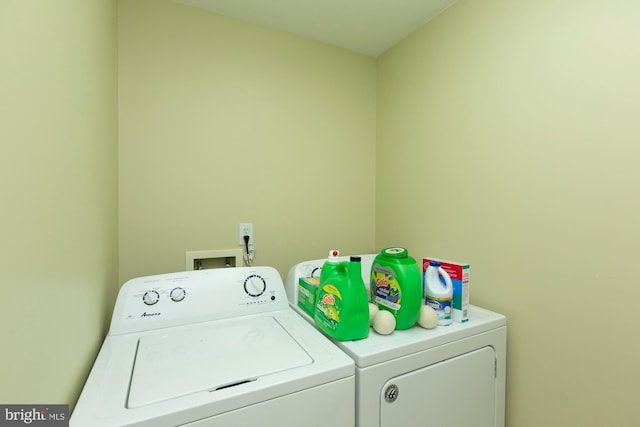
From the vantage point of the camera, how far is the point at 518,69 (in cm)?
115

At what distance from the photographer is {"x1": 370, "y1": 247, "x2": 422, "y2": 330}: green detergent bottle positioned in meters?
1.01

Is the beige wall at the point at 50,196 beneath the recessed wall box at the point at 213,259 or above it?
above

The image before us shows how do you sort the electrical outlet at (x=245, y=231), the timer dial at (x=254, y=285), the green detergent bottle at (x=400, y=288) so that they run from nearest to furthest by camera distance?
the green detergent bottle at (x=400, y=288) < the timer dial at (x=254, y=285) < the electrical outlet at (x=245, y=231)

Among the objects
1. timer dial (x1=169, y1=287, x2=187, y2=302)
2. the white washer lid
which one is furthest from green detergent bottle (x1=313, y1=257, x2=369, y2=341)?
timer dial (x1=169, y1=287, x2=187, y2=302)

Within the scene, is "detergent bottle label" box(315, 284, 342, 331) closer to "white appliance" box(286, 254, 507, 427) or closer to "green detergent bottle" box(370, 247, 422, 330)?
"white appliance" box(286, 254, 507, 427)

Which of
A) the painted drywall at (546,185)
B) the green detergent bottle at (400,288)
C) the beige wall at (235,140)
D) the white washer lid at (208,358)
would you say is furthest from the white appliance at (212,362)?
the painted drywall at (546,185)

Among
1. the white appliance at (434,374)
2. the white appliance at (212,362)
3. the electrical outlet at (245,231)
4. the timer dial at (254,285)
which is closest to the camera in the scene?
the white appliance at (212,362)

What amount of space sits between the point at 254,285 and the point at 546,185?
4.10 ft

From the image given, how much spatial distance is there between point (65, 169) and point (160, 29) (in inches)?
44.6

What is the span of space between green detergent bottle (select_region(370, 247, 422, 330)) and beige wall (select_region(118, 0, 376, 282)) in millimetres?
768

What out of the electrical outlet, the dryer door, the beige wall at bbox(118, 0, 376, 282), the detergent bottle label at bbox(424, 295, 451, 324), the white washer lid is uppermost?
the beige wall at bbox(118, 0, 376, 282)

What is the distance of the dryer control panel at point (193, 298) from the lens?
1.05 meters

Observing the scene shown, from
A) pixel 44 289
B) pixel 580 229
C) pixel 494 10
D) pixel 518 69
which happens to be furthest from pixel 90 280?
pixel 494 10

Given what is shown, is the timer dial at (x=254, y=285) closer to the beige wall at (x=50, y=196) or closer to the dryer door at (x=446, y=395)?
the beige wall at (x=50, y=196)
